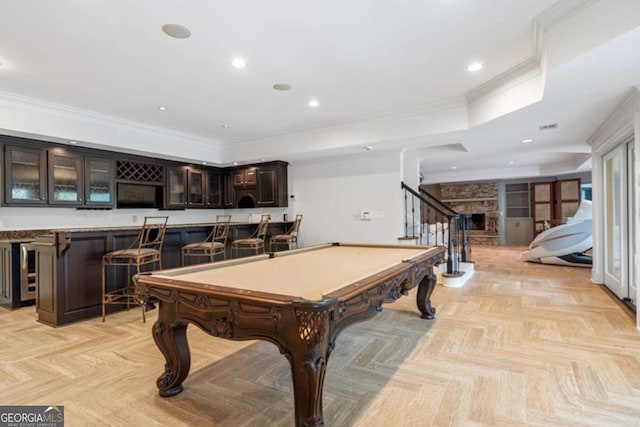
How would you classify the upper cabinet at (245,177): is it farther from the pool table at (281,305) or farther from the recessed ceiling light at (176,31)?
the pool table at (281,305)

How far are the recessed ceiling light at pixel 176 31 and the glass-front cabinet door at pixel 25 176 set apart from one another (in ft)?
10.9

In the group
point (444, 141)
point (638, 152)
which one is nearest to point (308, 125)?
point (444, 141)

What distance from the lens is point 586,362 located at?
98.6 inches

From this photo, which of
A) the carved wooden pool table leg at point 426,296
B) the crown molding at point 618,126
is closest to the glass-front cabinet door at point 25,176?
the carved wooden pool table leg at point 426,296

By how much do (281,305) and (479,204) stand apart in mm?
11605

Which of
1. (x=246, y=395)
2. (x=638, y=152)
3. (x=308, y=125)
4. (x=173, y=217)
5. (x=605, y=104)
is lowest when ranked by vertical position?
(x=246, y=395)

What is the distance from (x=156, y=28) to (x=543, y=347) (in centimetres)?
416

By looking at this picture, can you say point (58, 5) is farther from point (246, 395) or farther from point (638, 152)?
point (638, 152)

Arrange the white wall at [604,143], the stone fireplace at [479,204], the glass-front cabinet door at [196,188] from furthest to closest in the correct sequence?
1. the stone fireplace at [479,204]
2. the glass-front cabinet door at [196,188]
3. the white wall at [604,143]

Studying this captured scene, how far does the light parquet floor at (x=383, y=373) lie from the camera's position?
1.90 metres

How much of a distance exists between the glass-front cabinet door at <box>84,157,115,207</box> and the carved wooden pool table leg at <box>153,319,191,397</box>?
4.04 meters

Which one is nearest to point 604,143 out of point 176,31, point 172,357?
point 176,31

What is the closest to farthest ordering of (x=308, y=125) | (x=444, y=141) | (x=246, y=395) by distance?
1. (x=246, y=395)
2. (x=444, y=141)
3. (x=308, y=125)

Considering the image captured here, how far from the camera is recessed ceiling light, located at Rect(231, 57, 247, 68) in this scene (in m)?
3.21
